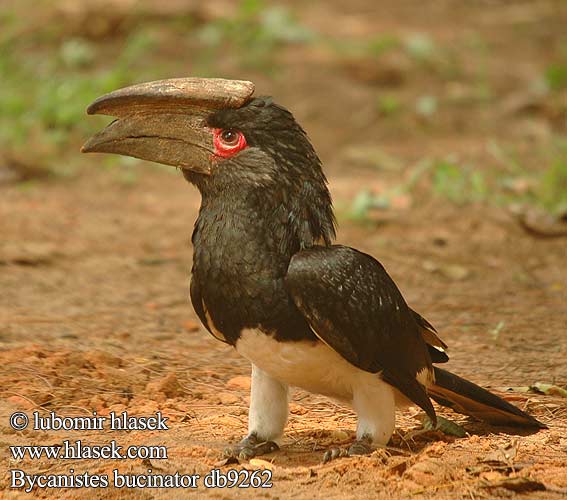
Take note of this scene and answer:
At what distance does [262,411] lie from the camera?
12.9 ft

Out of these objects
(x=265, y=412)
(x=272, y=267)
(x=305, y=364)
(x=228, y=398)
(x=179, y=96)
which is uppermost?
(x=179, y=96)

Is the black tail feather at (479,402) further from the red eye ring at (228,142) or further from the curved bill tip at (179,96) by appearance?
the curved bill tip at (179,96)

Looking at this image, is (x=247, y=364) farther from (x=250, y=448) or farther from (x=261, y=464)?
(x=261, y=464)

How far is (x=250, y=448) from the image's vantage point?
3.82 metres

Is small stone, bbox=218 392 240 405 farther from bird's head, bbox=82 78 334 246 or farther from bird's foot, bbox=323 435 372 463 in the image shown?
bird's head, bbox=82 78 334 246

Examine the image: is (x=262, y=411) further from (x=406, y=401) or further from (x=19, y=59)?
(x=19, y=59)

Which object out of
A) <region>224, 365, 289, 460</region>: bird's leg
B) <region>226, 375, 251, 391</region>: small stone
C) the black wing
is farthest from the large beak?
<region>226, 375, 251, 391</region>: small stone

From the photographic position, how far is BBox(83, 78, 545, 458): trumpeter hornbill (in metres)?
3.58

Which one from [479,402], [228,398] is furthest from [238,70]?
[479,402]

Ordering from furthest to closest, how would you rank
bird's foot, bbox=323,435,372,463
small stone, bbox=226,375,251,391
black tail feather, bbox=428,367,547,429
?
1. small stone, bbox=226,375,251,391
2. black tail feather, bbox=428,367,547,429
3. bird's foot, bbox=323,435,372,463

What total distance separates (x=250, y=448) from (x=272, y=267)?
71cm

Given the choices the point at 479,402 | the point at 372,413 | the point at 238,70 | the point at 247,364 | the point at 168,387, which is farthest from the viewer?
the point at 238,70

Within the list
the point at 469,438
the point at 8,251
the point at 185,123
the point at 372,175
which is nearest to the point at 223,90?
the point at 185,123

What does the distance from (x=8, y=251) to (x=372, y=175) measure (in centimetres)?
367
